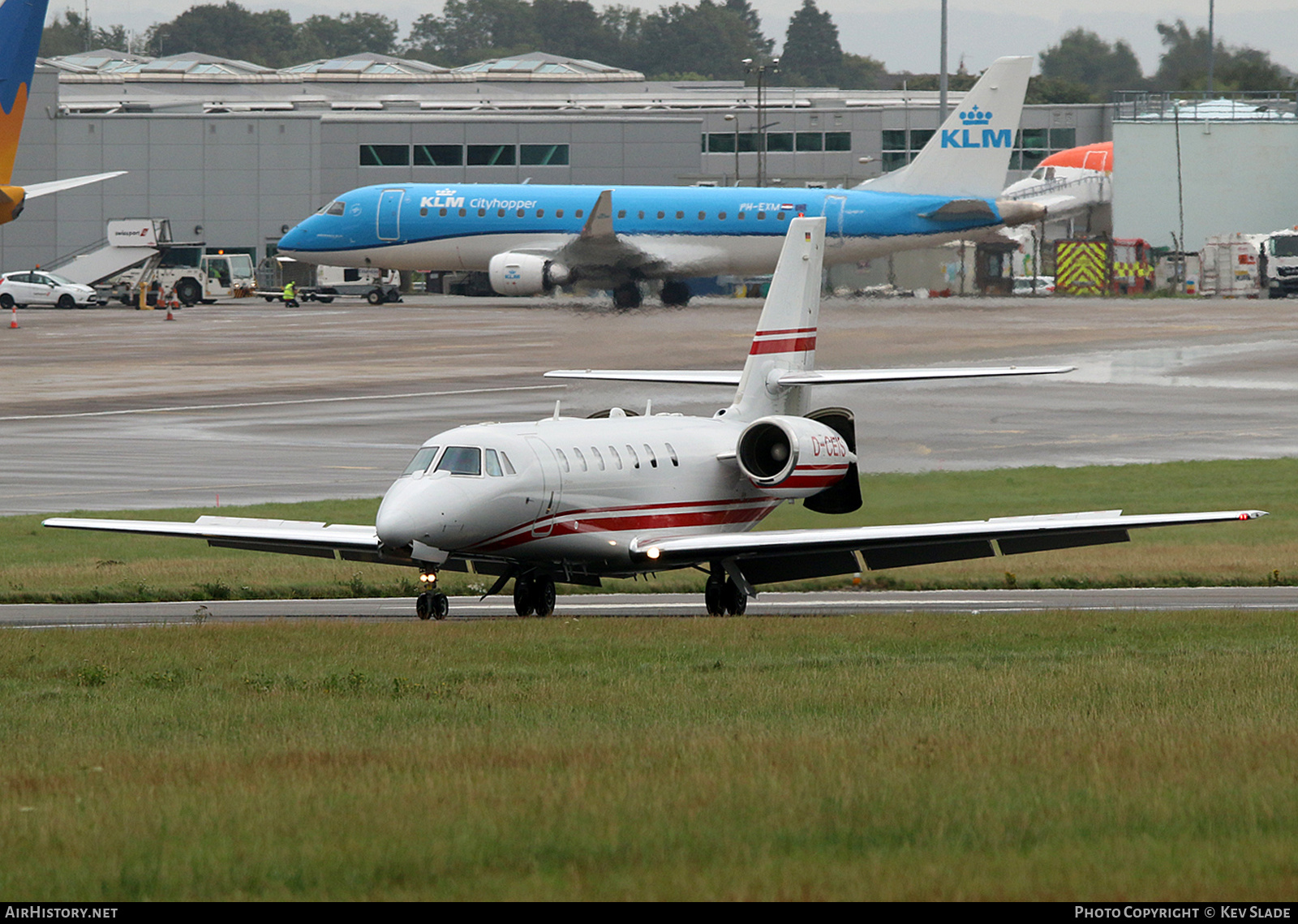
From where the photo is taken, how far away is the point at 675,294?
59062mm

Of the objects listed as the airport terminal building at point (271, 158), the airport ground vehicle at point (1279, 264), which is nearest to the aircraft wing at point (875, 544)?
the airport ground vehicle at point (1279, 264)

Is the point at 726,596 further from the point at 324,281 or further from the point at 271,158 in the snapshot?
the point at 271,158

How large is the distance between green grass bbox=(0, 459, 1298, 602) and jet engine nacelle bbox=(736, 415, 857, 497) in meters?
3.70

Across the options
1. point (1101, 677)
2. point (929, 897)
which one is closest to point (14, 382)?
point (1101, 677)

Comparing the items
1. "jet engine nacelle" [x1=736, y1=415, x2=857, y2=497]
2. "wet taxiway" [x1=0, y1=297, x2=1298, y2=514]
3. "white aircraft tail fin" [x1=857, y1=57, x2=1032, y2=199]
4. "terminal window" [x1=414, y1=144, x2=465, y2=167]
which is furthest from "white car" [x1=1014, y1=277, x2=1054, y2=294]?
"jet engine nacelle" [x1=736, y1=415, x2=857, y2=497]

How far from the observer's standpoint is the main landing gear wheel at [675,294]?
183ft

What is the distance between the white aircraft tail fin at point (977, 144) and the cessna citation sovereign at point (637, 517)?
41336 millimetres

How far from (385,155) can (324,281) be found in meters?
12.8

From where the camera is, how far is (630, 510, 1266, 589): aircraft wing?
79.4 feet

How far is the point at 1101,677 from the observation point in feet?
51.7

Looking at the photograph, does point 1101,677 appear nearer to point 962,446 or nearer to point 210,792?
point 210,792

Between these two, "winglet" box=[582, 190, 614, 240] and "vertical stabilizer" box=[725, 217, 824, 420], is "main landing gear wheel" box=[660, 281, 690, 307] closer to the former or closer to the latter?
"winglet" box=[582, 190, 614, 240]

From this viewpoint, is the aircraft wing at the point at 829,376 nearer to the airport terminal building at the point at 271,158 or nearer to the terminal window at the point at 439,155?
the airport terminal building at the point at 271,158

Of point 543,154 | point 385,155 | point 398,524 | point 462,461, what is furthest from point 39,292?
point 398,524
